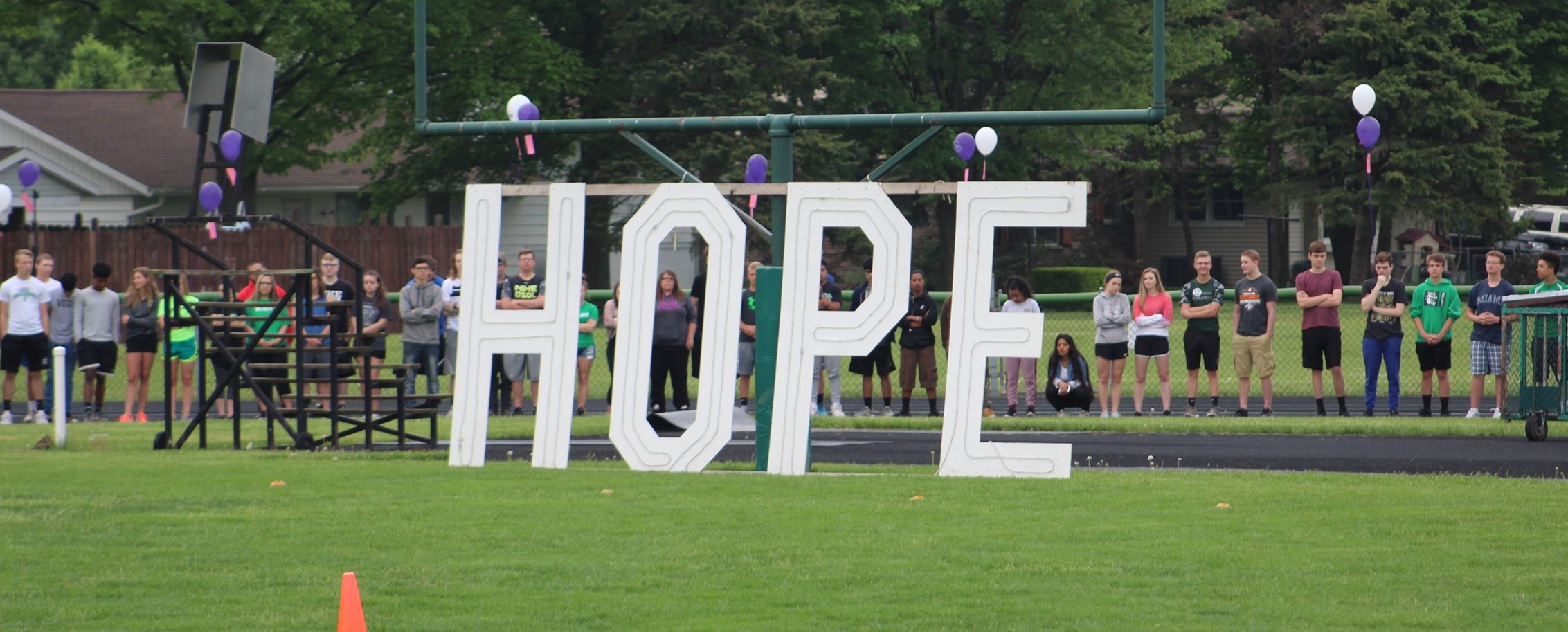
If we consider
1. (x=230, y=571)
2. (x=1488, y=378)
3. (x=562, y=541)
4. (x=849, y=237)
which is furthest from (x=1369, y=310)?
(x=849, y=237)

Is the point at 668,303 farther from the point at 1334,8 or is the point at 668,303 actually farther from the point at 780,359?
the point at 1334,8

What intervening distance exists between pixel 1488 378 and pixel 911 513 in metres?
13.7

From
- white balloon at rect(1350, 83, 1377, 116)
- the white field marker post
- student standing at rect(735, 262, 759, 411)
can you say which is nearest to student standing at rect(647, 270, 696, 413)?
student standing at rect(735, 262, 759, 411)

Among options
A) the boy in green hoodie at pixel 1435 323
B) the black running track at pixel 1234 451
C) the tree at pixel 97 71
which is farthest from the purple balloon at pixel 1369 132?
the tree at pixel 97 71

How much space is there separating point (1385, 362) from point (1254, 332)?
1.31 metres

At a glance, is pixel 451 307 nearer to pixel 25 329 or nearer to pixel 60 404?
pixel 25 329

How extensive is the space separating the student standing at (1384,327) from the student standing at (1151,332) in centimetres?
191

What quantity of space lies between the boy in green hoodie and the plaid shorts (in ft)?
1.03

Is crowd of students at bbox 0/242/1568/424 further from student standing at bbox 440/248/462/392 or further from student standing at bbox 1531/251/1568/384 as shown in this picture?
student standing at bbox 1531/251/1568/384

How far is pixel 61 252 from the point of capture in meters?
34.5

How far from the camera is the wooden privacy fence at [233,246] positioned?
34438 millimetres

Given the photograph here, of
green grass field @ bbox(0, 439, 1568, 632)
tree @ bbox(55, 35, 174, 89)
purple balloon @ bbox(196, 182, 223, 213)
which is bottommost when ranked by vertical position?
green grass field @ bbox(0, 439, 1568, 632)

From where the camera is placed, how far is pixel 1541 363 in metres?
14.7

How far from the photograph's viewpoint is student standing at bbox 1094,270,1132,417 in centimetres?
1805
